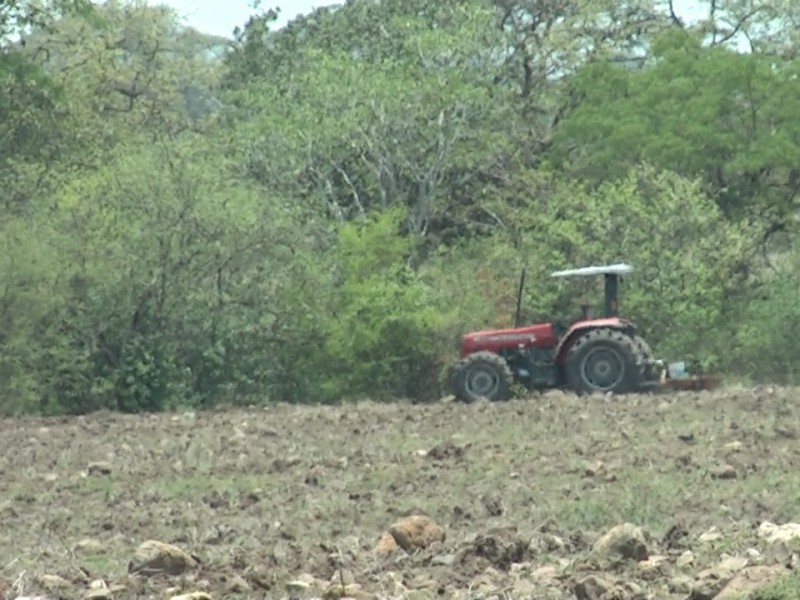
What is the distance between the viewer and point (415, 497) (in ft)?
42.9

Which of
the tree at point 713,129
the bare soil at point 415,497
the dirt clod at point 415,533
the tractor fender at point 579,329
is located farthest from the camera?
the tree at point 713,129

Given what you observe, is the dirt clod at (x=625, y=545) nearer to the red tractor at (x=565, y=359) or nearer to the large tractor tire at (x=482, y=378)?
the red tractor at (x=565, y=359)

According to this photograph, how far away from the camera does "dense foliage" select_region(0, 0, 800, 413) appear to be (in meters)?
27.5

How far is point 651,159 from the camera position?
123ft

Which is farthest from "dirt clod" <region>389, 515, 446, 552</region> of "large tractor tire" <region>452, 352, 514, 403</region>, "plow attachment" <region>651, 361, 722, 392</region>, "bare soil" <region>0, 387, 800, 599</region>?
"plow attachment" <region>651, 361, 722, 392</region>

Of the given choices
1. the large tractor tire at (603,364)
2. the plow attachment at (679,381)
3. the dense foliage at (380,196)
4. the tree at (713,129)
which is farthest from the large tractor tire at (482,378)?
the tree at (713,129)

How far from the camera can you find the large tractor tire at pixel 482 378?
78.1ft

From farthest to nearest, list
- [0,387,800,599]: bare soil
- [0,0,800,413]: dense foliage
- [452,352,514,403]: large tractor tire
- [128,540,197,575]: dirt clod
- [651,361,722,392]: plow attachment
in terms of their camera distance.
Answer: [0,0,800,413]: dense foliage < [651,361,722,392]: plow attachment < [452,352,514,403]: large tractor tire < [128,540,197,575]: dirt clod < [0,387,800,599]: bare soil

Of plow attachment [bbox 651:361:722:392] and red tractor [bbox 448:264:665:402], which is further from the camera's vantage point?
plow attachment [bbox 651:361:722:392]

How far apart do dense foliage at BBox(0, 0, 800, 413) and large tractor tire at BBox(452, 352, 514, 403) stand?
5.20 m

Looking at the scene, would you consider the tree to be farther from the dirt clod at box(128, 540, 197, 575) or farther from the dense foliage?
the dirt clod at box(128, 540, 197, 575)

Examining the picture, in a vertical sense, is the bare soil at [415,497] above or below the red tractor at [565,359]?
below

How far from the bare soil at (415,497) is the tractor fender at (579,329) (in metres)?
2.45

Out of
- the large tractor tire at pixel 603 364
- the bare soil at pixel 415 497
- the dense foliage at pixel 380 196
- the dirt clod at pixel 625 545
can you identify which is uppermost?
the dense foliage at pixel 380 196
